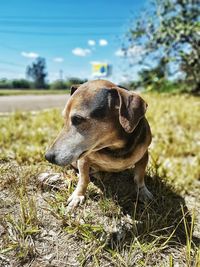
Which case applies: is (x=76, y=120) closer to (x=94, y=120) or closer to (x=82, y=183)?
(x=94, y=120)

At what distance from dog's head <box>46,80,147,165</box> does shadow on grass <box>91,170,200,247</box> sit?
52 cm

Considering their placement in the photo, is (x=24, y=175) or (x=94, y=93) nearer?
(x=94, y=93)

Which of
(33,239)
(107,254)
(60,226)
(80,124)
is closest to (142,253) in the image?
(107,254)

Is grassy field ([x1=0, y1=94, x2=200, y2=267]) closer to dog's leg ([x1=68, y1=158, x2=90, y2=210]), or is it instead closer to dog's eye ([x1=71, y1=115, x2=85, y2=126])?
dog's leg ([x1=68, y1=158, x2=90, y2=210])

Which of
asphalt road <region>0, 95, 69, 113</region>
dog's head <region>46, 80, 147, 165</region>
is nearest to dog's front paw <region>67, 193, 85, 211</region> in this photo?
dog's head <region>46, 80, 147, 165</region>

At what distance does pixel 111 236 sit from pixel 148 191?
0.68 m

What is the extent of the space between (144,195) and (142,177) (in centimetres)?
15

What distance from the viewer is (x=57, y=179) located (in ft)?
8.30

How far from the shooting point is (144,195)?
253 centimetres

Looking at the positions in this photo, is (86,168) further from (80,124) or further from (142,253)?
(142,253)

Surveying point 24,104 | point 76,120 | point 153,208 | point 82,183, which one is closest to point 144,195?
point 153,208

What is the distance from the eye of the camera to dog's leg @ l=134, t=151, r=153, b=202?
96.7 inches

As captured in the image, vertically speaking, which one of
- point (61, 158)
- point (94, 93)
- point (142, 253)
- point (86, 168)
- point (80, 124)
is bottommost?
point (142, 253)

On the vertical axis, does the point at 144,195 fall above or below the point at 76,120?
below
